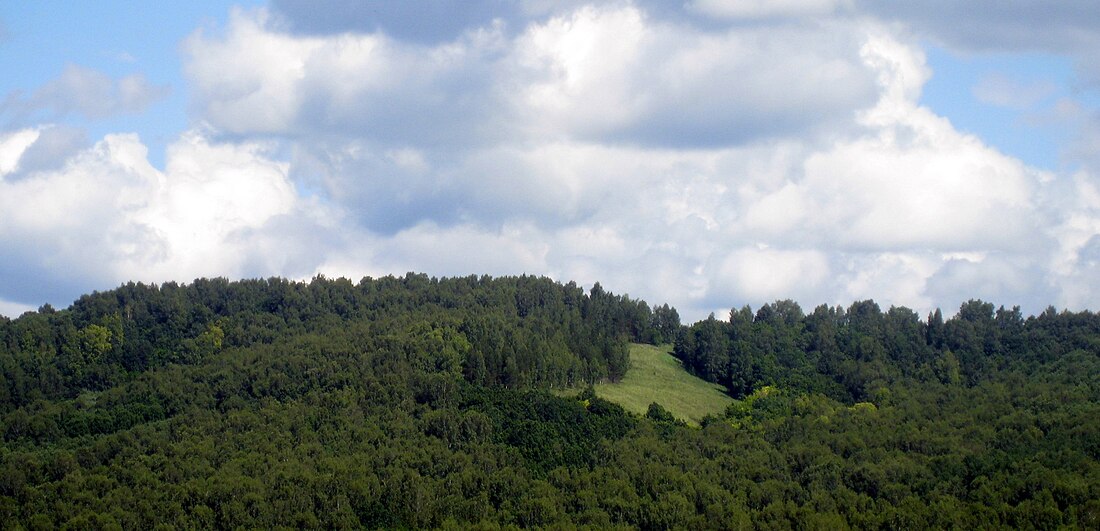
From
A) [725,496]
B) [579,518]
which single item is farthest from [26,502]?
[725,496]

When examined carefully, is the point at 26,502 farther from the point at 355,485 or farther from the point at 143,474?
the point at 355,485

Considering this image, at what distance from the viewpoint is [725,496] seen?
186000 millimetres

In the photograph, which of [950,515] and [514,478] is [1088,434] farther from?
[514,478]

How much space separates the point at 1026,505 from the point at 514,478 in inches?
3002

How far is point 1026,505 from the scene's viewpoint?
162 metres

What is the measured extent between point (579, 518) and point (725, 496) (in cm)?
2325

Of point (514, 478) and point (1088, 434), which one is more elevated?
point (1088, 434)

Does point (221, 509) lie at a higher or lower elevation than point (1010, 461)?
lower

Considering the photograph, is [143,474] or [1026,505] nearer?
[1026,505]

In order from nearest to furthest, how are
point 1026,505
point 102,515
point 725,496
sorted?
point 1026,505
point 102,515
point 725,496

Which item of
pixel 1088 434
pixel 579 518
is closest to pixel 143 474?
pixel 579 518

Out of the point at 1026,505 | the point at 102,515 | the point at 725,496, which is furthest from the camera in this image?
the point at 725,496

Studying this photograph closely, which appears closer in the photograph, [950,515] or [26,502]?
[950,515]

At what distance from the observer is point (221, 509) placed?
18088 cm
